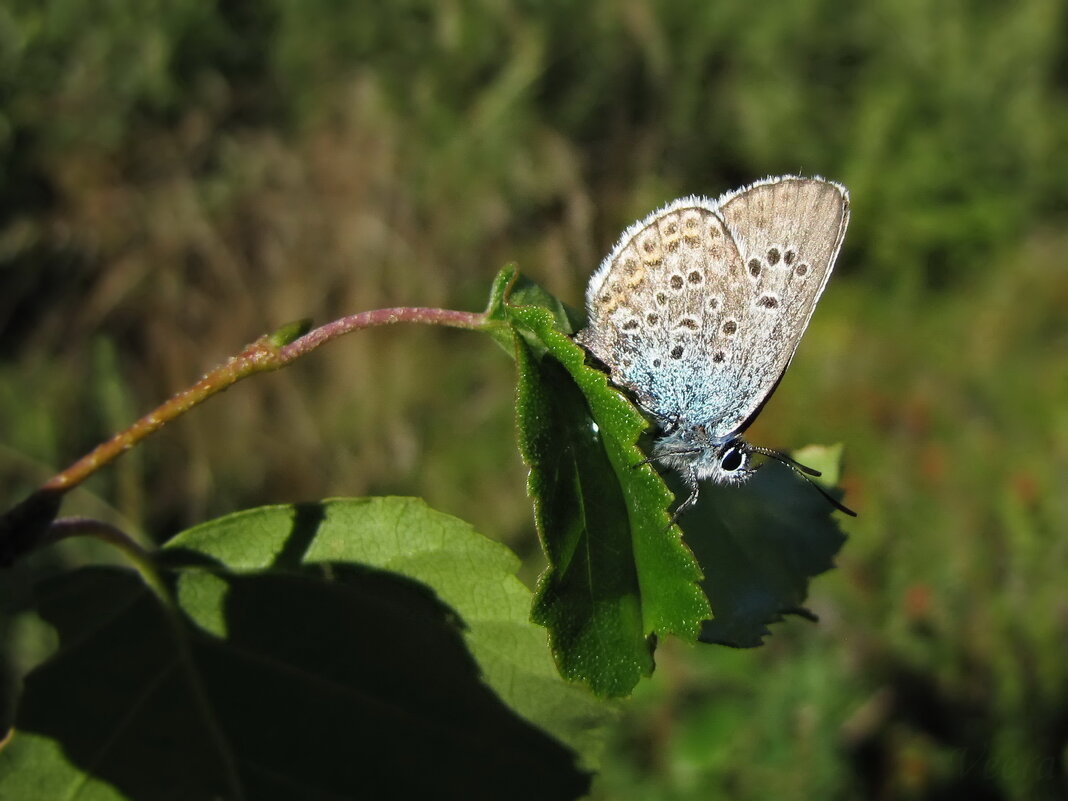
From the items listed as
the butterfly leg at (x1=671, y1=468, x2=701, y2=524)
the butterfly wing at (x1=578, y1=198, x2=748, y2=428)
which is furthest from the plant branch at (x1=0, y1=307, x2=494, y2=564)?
the butterfly wing at (x1=578, y1=198, x2=748, y2=428)

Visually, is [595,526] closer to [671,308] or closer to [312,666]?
[312,666]

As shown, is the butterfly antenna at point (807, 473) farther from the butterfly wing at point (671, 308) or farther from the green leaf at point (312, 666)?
the green leaf at point (312, 666)

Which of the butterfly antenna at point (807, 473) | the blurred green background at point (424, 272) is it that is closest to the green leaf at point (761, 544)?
the butterfly antenna at point (807, 473)

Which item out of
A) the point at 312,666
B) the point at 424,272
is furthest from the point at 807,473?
the point at 424,272

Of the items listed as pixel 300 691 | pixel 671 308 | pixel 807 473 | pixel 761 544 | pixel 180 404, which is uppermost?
pixel 671 308

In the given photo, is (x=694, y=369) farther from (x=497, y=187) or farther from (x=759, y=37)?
(x=759, y=37)

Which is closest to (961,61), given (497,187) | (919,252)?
(919,252)
